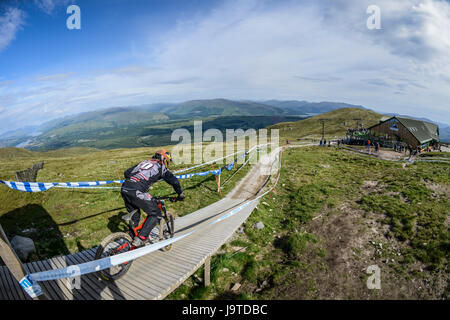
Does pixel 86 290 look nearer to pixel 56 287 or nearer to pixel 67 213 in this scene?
pixel 56 287

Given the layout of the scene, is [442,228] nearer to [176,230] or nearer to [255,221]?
[255,221]

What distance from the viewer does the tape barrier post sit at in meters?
4.41

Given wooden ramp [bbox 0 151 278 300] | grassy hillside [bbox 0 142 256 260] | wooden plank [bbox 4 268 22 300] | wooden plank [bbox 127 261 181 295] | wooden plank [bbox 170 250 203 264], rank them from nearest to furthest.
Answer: wooden plank [bbox 4 268 22 300], wooden ramp [bbox 0 151 278 300], wooden plank [bbox 127 261 181 295], wooden plank [bbox 170 250 203 264], grassy hillside [bbox 0 142 256 260]

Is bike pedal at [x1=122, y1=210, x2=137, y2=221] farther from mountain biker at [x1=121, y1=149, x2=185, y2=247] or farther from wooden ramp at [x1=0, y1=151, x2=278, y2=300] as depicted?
wooden ramp at [x1=0, y1=151, x2=278, y2=300]

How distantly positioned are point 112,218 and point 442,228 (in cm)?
1892

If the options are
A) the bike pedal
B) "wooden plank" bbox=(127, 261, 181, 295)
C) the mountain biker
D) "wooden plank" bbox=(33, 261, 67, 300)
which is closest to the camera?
"wooden plank" bbox=(33, 261, 67, 300)

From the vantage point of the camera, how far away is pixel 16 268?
4.64m

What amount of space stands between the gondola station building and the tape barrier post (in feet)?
212

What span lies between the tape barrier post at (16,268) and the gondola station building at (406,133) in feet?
212

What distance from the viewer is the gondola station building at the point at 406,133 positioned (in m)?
48.5

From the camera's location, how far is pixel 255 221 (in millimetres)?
14555

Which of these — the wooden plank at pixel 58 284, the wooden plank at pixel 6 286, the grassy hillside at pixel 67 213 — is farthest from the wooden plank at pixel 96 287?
the grassy hillside at pixel 67 213

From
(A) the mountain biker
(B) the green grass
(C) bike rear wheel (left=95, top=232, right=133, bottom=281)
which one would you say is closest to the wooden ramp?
(C) bike rear wheel (left=95, top=232, right=133, bottom=281)
